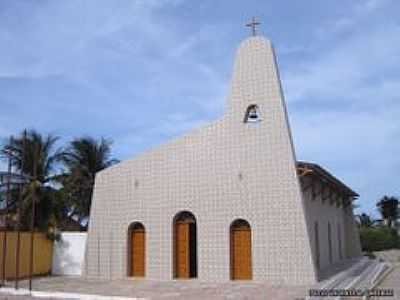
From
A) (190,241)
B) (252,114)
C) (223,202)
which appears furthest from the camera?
(190,241)

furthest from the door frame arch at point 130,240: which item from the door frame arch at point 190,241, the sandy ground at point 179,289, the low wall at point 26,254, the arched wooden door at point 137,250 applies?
the low wall at point 26,254

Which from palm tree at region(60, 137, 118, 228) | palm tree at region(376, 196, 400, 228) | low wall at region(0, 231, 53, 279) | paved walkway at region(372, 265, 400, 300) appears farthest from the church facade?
palm tree at region(376, 196, 400, 228)

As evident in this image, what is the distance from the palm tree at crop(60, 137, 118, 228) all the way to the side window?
582 inches

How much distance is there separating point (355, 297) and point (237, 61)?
30.1 ft

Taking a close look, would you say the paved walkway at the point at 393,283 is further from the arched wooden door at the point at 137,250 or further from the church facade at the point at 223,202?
the arched wooden door at the point at 137,250

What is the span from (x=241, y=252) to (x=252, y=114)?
4.81 m

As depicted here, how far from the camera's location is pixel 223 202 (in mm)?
18828

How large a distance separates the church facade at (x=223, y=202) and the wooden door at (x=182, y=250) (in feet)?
0.12

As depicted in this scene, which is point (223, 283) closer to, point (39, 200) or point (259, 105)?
point (259, 105)

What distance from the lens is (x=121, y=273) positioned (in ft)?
67.5

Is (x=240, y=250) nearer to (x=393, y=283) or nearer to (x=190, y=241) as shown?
(x=190, y=241)

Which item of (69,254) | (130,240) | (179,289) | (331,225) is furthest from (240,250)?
(331,225)

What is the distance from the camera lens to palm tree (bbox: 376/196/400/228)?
60.1 m

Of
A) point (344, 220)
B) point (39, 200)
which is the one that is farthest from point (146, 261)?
point (344, 220)
